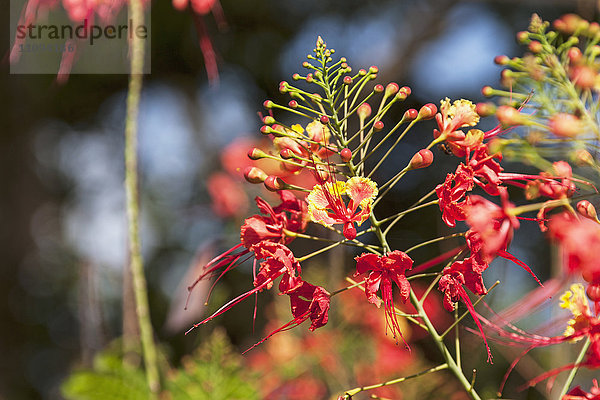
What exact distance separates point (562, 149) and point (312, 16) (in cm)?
383

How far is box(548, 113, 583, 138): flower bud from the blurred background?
1773 millimetres

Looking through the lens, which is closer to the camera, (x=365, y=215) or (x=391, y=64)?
(x=365, y=215)

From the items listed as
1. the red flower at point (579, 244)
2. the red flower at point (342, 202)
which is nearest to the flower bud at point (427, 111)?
the red flower at point (342, 202)

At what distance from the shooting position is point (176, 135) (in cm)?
460

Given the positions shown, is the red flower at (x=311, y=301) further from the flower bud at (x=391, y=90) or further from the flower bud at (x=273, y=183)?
the flower bud at (x=391, y=90)

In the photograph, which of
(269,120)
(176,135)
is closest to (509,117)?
(269,120)

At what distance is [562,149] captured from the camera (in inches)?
22.5

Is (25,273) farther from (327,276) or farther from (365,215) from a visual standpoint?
(365,215)

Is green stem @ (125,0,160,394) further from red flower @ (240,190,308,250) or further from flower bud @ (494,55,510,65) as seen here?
flower bud @ (494,55,510,65)

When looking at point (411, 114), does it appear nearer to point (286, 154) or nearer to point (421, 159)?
point (421, 159)

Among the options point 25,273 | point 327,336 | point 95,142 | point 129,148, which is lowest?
point 25,273

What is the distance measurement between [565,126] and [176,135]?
4.27 meters

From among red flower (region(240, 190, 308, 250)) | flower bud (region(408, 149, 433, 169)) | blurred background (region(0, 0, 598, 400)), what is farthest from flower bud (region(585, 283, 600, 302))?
blurred background (region(0, 0, 598, 400))

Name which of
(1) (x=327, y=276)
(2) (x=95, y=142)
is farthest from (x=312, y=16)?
(1) (x=327, y=276)
